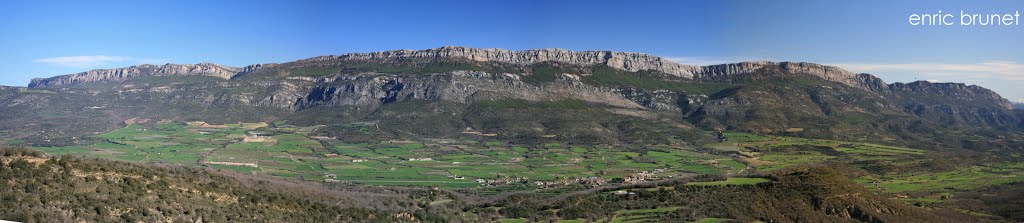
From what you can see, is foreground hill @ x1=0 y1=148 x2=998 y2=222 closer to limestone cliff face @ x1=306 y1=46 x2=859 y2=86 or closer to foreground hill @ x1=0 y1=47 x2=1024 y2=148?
foreground hill @ x1=0 y1=47 x2=1024 y2=148

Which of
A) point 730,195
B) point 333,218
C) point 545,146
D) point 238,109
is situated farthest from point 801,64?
point 333,218

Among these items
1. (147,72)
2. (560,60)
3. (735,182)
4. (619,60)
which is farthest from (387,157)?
(147,72)

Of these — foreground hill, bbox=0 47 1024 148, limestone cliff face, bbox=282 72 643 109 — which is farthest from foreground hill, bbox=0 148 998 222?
limestone cliff face, bbox=282 72 643 109

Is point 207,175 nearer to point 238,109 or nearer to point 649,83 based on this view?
point 238,109

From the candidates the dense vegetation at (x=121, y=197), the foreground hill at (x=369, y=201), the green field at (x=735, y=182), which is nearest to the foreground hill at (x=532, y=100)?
the green field at (x=735, y=182)

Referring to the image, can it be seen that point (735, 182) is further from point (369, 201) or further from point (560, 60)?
point (560, 60)

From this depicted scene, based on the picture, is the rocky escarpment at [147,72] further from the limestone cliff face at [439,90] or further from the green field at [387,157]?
the green field at [387,157]
